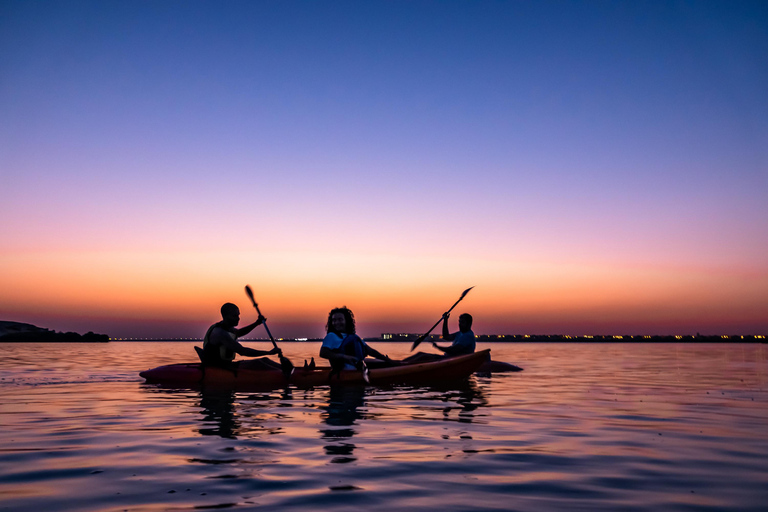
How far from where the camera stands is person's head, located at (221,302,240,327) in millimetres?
12797

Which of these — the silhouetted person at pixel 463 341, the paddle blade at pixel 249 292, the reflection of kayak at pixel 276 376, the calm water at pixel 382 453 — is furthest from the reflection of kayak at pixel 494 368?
the calm water at pixel 382 453

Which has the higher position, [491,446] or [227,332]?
[227,332]

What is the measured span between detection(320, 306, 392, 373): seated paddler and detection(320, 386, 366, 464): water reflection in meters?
0.62

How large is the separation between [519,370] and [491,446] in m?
15.6

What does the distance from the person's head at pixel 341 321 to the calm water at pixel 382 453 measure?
7.03 ft

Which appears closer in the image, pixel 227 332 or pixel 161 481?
pixel 161 481

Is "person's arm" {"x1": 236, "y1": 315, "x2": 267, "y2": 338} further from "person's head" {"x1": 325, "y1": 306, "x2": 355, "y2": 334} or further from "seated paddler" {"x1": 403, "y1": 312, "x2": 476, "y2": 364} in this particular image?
"seated paddler" {"x1": 403, "y1": 312, "x2": 476, "y2": 364}

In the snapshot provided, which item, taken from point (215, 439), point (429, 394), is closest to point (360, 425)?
point (215, 439)

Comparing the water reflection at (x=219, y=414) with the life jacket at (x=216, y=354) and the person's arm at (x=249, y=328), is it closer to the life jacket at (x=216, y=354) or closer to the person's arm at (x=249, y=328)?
the life jacket at (x=216, y=354)

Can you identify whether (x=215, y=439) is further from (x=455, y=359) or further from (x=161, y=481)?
(x=455, y=359)

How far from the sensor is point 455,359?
15219mm

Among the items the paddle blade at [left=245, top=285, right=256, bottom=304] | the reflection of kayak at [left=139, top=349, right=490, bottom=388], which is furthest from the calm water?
the paddle blade at [left=245, top=285, right=256, bottom=304]

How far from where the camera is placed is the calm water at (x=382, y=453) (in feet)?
14.4

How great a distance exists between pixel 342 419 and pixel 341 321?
4.86 m
